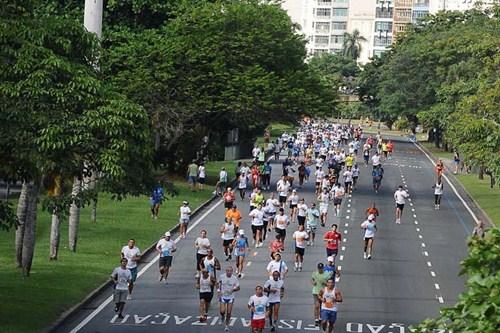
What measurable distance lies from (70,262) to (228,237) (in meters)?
4.53

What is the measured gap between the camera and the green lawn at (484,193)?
52.0 metres

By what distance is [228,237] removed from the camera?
1395 inches

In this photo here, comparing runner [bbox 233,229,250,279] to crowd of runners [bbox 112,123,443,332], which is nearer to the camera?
crowd of runners [bbox 112,123,443,332]

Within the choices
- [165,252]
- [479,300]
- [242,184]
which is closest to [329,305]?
[165,252]

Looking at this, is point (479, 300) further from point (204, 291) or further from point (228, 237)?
point (228, 237)

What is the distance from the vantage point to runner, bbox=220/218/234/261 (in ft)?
116

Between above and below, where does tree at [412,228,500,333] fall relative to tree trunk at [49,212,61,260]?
above

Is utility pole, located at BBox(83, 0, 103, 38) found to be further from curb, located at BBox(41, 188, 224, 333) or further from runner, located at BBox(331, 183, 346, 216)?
runner, located at BBox(331, 183, 346, 216)

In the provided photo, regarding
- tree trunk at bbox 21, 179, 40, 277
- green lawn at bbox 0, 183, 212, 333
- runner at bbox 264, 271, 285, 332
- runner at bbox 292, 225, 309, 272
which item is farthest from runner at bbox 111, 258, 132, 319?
runner at bbox 292, 225, 309, 272

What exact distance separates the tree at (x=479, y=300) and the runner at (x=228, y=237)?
79.8 feet

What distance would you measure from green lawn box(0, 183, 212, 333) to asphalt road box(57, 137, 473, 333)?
28.1 inches

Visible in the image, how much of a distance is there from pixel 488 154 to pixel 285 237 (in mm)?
8421

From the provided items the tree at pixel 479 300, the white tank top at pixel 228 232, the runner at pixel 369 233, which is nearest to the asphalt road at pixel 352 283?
the runner at pixel 369 233

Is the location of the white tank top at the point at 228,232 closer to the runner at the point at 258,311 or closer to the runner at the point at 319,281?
the runner at the point at 319,281
